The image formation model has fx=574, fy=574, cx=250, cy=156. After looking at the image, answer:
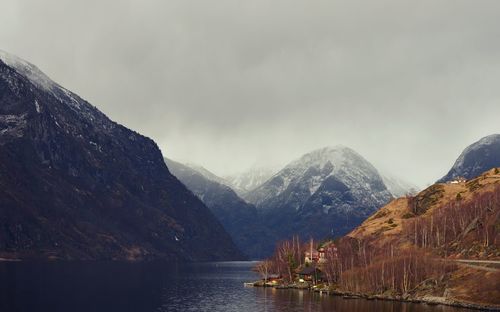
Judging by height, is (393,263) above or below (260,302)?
above

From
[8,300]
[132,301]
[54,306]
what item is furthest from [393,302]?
[8,300]

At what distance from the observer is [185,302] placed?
197375mm

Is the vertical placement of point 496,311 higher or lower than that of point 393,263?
lower

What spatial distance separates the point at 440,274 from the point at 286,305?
2081 inches

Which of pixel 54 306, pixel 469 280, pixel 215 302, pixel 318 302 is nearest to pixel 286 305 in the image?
pixel 318 302

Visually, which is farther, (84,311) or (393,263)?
(393,263)

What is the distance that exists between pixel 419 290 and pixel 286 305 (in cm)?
4572

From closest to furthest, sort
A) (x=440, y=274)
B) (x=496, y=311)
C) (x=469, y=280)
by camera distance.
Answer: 1. (x=496, y=311)
2. (x=469, y=280)
3. (x=440, y=274)

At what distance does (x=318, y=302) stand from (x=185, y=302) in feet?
149

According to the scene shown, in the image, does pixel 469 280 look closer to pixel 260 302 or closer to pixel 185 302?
pixel 260 302

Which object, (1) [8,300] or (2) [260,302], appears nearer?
(1) [8,300]

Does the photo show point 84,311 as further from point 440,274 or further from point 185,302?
point 440,274

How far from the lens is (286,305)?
18425 cm

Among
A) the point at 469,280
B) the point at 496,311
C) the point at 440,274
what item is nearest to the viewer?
the point at 496,311
